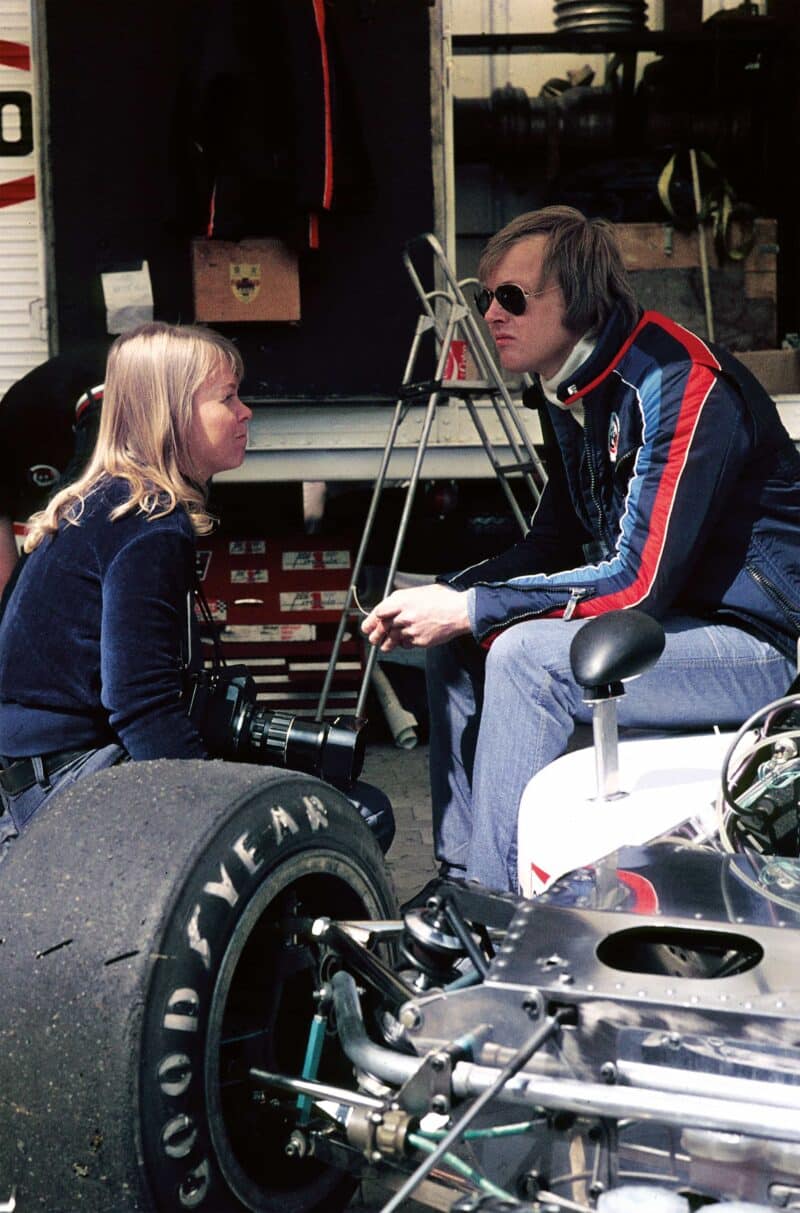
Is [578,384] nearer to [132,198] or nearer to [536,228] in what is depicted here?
[536,228]

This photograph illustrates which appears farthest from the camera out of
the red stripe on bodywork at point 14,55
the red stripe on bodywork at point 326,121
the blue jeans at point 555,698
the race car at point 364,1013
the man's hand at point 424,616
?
the red stripe on bodywork at point 14,55

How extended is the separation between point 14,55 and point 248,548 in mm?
2092

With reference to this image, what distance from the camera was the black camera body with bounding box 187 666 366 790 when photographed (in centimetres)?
299

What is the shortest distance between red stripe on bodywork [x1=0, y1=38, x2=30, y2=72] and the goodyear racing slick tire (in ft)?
15.7

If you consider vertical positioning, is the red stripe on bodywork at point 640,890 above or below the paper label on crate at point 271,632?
above

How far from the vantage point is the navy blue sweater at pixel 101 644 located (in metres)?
2.72

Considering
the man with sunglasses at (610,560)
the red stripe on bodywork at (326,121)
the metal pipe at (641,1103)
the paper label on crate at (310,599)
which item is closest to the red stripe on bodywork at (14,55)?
the red stripe on bodywork at (326,121)

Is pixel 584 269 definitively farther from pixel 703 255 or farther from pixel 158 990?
pixel 703 255

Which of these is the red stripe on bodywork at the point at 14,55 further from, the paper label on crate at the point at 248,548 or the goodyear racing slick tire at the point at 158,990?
the goodyear racing slick tire at the point at 158,990

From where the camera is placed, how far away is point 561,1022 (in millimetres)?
1681

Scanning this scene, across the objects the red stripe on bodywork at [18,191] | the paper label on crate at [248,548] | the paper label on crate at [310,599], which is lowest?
the paper label on crate at [310,599]

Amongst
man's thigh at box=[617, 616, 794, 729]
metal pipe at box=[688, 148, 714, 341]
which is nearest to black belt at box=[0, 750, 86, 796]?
man's thigh at box=[617, 616, 794, 729]

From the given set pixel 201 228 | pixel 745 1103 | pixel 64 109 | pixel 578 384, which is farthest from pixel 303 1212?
pixel 64 109

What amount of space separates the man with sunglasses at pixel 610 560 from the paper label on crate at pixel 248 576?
2.87 metres
